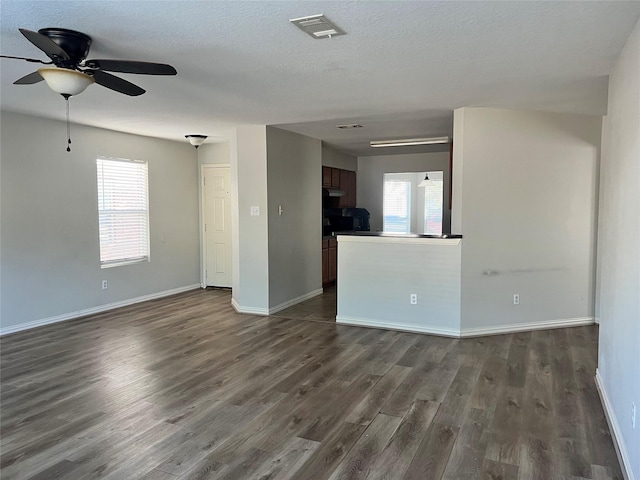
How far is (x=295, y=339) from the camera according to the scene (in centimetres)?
460

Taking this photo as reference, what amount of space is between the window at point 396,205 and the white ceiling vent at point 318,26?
20.9ft

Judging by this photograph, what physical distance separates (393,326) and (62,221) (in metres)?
4.06

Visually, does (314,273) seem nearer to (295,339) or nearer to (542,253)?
(295,339)

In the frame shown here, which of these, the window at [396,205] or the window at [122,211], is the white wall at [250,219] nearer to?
the window at [122,211]

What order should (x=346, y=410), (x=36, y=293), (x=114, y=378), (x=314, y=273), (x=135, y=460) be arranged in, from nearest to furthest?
1. (x=135, y=460)
2. (x=346, y=410)
3. (x=114, y=378)
4. (x=36, y=293)
5. (x=314, y=273)

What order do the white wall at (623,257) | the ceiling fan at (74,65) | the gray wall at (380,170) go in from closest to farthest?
the white wall at (623,257) → the ceiling fan at (74,65) → the gray wall at (380,170)

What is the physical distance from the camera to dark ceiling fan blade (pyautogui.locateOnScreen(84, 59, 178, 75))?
8.13 feet

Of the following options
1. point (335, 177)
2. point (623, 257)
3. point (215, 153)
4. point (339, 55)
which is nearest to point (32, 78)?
point (339, 55)

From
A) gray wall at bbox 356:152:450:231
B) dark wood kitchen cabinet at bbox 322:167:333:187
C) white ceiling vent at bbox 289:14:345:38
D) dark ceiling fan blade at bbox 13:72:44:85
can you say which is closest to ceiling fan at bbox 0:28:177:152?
dark ceiling fan blade at bbox 13:72:44:85

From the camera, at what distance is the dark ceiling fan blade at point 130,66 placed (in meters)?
2.48

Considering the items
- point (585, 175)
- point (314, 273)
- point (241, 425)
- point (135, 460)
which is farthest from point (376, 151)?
point (135, 460)

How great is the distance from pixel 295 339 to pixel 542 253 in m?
2.77

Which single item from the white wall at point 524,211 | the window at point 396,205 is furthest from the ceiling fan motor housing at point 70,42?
the window at point 396,205

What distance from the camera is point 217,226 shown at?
24.4 feet
